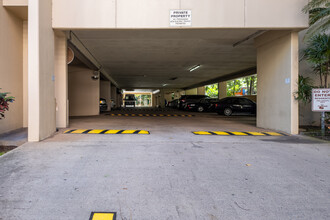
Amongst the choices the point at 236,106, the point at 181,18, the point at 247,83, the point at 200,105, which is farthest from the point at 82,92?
the point at 247,83

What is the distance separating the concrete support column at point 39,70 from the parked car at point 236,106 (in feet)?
40.7

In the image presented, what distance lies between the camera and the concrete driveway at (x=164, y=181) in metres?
2.41

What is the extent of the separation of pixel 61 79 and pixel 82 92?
24.5 feet

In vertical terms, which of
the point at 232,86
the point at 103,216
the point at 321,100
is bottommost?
the point at 103,216

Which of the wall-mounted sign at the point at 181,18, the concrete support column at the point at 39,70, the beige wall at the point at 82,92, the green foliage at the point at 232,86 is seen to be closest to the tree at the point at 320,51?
the wall-mounted sign at the point at 181,18

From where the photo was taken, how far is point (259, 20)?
21.7 ft

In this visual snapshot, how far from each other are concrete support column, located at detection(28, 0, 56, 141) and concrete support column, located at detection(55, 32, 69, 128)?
1.52m

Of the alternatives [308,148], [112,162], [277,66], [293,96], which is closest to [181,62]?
[277,66]

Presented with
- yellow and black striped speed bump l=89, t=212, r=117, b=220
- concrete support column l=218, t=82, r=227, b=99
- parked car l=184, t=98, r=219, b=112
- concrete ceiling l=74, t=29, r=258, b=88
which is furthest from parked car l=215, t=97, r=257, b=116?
yellow and black striped speed bump l=89, t=212, r=117, b=220

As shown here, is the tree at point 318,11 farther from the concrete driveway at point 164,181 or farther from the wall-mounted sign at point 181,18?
the concrete driveway at point 164,181

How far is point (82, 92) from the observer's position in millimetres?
14938

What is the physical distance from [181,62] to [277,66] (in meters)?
7.48

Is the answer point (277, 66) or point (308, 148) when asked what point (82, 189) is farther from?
point (277, 66)

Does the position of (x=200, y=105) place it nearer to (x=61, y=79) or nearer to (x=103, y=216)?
(x=61, y=79)
